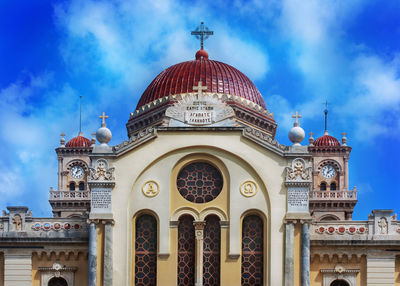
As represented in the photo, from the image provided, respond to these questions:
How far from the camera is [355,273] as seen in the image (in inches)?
1711

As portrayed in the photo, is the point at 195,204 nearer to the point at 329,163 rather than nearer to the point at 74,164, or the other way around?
the point at 329,163

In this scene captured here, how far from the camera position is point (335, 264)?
43562mm


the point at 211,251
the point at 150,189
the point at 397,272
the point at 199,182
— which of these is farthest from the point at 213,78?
the point at 397,272

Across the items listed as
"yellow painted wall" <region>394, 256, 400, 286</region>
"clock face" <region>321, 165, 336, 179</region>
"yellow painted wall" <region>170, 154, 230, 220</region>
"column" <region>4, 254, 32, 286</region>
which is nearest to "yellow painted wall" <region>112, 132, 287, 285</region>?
"yellow painted wall" <region>170, 154, 230, 220</region>

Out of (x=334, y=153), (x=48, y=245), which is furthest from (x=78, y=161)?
(x=48, y=245)

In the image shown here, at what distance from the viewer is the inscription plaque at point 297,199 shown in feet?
139

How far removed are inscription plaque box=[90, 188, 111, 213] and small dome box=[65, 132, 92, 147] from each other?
1133 inches

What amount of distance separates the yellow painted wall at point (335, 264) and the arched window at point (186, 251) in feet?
18.3

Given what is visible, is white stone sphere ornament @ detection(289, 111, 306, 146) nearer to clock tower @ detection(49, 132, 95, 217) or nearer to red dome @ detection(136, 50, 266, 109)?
red dome @ detection(136, 50, 266, 109)

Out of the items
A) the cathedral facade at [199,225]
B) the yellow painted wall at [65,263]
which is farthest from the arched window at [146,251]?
the yellow painted wall at [65,263]

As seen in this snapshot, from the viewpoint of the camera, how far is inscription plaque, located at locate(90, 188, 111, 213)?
42.7 m

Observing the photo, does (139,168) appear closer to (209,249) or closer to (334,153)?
(209,249)

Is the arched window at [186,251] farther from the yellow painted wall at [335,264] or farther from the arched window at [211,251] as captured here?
the yellow painted wall at [335,264]

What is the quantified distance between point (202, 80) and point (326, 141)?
65.0 ft
